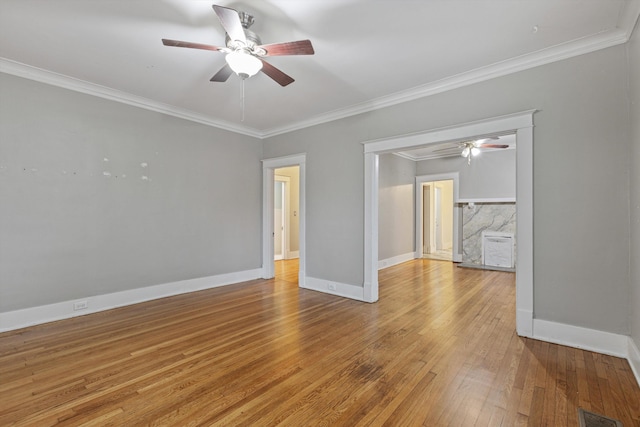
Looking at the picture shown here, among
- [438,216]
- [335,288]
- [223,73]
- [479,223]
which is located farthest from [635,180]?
[438,216]

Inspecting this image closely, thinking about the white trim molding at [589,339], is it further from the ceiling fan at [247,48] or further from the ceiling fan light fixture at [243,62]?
the ceiling fan light fixture at [243,62]

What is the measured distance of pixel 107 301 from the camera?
381 centimetres

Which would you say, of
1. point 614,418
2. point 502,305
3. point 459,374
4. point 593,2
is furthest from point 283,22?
point 502,305

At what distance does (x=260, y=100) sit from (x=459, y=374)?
3904mm

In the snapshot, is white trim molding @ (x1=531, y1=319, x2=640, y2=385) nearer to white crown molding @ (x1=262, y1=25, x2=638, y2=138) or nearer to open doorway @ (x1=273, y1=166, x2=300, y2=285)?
white crown molding @ (x1=262, y1=25, x2=638, y2=138)

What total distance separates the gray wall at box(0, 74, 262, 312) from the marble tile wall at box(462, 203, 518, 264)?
5.53 m

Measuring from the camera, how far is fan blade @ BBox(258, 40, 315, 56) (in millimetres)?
2191

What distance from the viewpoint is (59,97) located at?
3.46m

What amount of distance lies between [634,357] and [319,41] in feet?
12.3

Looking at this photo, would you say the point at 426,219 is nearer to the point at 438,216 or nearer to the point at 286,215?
the point at 438,216

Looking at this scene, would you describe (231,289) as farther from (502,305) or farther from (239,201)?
(502,305)

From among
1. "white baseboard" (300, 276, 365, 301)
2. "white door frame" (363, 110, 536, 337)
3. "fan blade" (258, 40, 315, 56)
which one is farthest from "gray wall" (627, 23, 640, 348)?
"white baseboard" (300, 276, 365, 301)

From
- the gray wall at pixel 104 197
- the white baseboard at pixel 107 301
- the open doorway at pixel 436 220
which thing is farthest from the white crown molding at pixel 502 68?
the open doorway at pixel 436 220

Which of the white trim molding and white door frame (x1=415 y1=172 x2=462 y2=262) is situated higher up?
white door frame (x1=415 y1=172 x2=462 y2=262)
